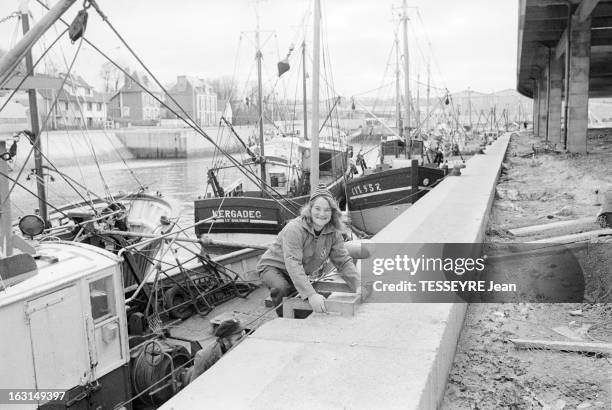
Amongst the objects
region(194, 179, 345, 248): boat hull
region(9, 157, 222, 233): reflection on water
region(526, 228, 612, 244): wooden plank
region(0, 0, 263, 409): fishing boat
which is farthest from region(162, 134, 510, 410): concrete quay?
region(9, 157, 222, 233): reflection on water

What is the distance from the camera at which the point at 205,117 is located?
375 ft

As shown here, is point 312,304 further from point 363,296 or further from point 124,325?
point 124,325

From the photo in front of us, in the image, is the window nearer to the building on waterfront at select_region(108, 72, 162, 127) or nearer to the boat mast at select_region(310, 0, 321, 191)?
the boat mast at select_region(310, 0, 321, 191)

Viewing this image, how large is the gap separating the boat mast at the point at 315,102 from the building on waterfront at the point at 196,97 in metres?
90.9

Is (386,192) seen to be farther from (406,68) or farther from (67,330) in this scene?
(67,330)

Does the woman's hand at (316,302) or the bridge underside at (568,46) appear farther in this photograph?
the bridge underside at (568,46)

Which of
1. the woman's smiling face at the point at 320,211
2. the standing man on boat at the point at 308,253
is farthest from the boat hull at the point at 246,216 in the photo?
the woman's smiling face at the point at 320,211

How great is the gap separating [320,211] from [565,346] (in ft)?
7.03

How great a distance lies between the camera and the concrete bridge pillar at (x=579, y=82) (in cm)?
2273

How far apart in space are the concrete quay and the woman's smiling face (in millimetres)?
771

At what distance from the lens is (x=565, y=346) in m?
4.43

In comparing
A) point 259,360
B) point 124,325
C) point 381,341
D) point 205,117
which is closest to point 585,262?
point 381,341

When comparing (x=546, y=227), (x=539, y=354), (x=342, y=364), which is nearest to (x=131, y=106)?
(x=546, y=227)

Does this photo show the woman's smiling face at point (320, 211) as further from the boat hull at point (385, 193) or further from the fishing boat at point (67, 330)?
the boat hull at point (385, 193)
